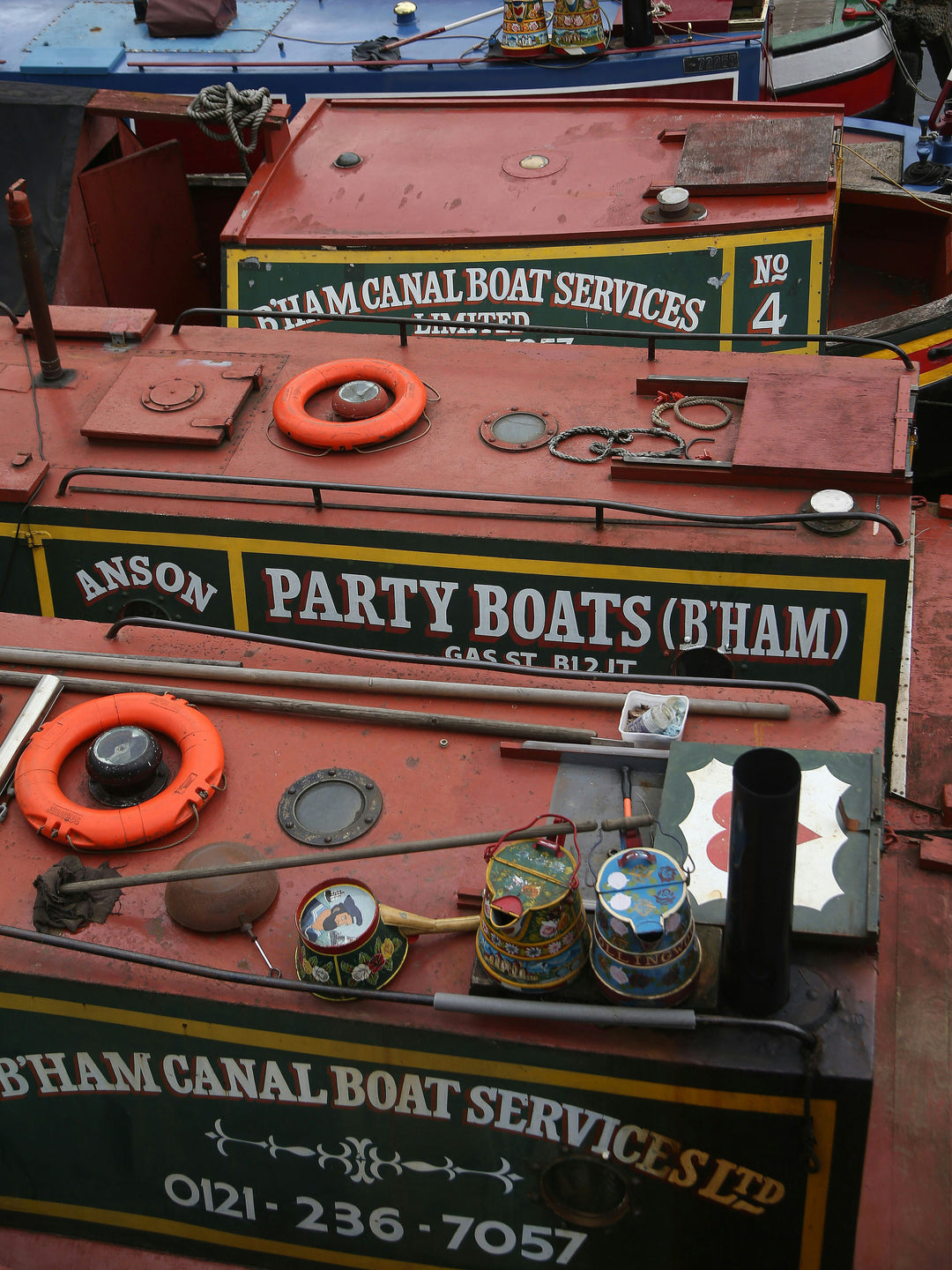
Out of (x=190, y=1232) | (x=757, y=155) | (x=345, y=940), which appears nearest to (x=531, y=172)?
(x=757, y=155)

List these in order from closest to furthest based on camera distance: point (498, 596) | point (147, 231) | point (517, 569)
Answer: point (517, 569), point (498, 596), point (147, 231)

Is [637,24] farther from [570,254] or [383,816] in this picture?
[383,816]

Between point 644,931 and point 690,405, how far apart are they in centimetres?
440

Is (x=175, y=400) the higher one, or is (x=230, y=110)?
(x=230, y=110)

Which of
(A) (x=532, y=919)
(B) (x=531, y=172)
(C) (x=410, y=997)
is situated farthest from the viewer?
(B) (x=531, y=172)

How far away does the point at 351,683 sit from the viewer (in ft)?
18.2

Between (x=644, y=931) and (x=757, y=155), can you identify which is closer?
(x=644, y=931)

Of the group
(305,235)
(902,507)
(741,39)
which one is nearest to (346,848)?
(902,507)

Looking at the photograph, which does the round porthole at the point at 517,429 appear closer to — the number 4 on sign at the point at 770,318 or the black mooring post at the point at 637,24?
the number 4 on sign at the point at 770,318

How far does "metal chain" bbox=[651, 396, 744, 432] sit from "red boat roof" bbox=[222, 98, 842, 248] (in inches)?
87.4

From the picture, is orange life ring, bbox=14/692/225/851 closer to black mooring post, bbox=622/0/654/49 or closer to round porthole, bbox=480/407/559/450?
round porthole, bbox=480/407/559/450

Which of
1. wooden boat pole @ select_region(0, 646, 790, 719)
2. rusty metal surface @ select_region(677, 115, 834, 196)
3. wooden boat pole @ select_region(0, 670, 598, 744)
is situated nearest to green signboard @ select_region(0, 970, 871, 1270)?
wooden boat pole @ select_region(0, 670, 598, 744)

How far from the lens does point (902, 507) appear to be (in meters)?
6.67

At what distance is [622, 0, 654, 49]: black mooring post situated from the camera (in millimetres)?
12789
